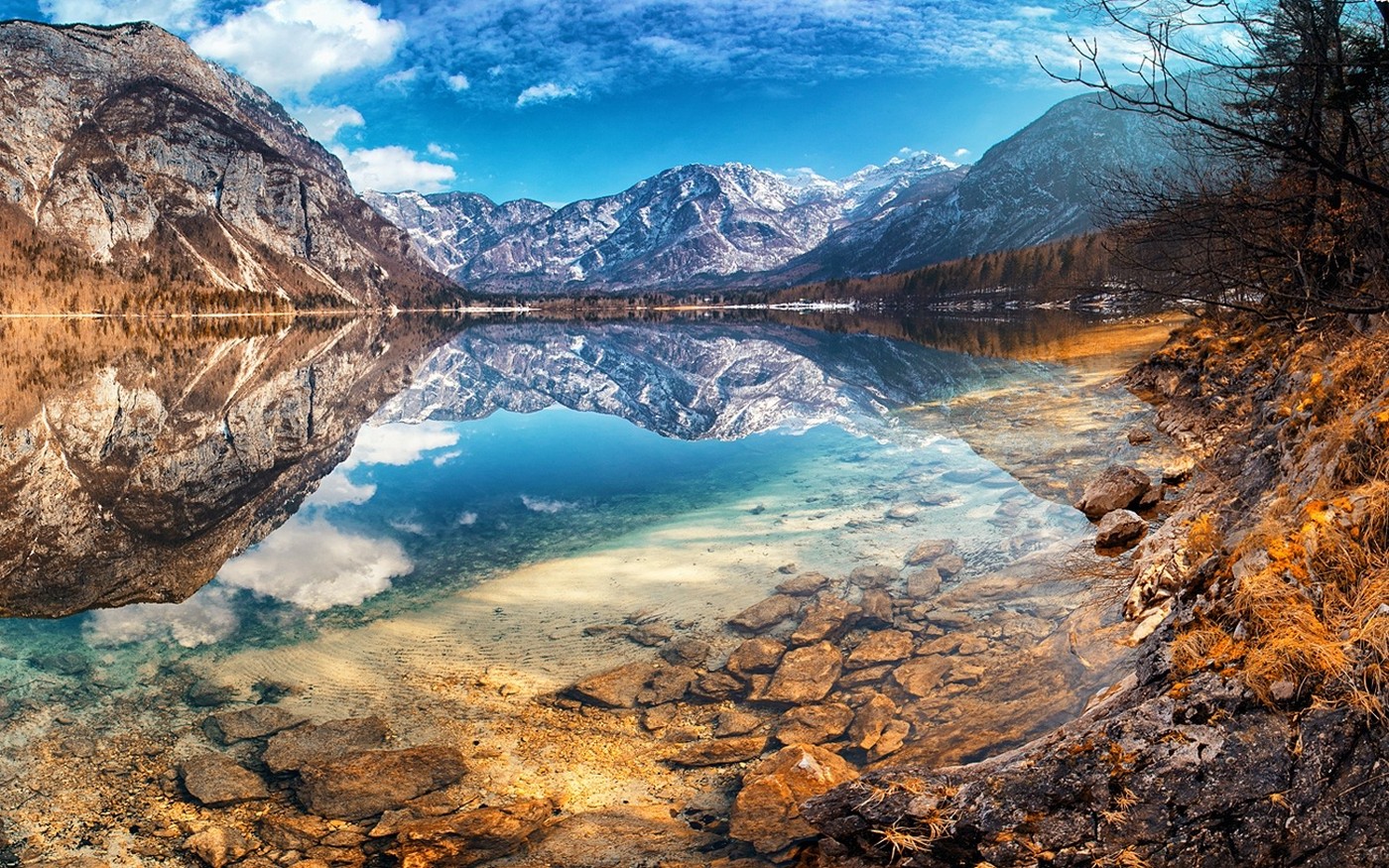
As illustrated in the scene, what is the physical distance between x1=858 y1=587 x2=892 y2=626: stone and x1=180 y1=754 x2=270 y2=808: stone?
801cm

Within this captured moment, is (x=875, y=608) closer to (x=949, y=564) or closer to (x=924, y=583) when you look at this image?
(x=924, y=583)

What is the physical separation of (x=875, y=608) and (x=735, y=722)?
3848mm

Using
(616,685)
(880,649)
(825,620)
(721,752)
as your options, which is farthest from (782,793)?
(825,620)

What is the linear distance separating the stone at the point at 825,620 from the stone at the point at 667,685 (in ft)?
5.65

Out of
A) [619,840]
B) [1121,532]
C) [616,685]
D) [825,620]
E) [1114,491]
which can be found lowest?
[619,840]

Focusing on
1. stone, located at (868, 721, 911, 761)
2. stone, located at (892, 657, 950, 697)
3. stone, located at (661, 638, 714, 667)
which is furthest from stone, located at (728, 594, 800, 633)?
stone, located at (868, 721, 911, 761)

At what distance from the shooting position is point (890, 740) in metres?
8.43

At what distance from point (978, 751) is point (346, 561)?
12943 mm

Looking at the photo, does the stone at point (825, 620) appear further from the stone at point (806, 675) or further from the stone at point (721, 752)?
the stone at point (721, 752)

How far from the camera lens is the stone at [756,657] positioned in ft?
34.0

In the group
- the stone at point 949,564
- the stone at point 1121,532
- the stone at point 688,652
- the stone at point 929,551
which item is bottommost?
the stone at point 688,652

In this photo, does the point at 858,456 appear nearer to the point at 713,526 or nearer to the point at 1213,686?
the point at 713,526

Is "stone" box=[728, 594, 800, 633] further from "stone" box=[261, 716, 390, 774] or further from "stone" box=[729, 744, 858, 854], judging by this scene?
"stone" box=[261, 716, 390, 774]

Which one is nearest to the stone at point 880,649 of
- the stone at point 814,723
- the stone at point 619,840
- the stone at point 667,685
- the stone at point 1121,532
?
the stone at point 814,723
